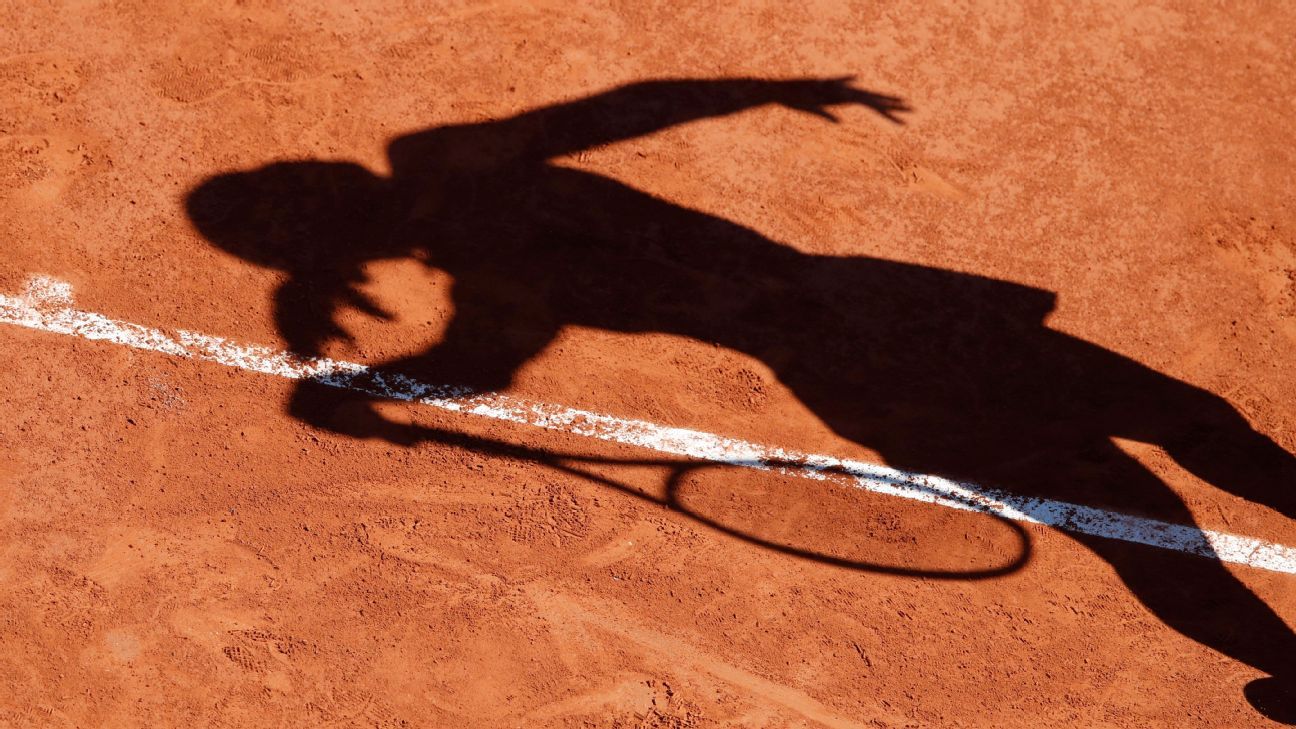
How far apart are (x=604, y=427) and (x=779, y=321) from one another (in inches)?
52.1

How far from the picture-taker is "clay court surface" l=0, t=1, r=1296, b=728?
207 inches

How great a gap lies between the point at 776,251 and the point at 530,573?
8.53 feet

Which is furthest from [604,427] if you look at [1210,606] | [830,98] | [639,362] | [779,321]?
[1210,606]

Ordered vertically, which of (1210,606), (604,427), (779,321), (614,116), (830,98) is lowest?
(1210,606)

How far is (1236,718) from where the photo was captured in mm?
5234

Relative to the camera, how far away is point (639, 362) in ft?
17.9

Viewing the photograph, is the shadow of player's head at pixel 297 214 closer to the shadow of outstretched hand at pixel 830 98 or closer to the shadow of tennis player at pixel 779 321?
the shadow of tennis player at pixel 779 321

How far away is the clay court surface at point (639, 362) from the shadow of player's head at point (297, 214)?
0.03 m

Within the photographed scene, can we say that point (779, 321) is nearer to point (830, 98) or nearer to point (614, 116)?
point (830, 98)

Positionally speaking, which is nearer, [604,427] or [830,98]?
[604,427]

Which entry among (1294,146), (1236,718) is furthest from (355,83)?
(1236,718)

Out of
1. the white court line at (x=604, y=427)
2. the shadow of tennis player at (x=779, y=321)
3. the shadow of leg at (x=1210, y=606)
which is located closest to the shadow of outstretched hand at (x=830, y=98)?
the shadow of tennis player at (x=779, y=321)

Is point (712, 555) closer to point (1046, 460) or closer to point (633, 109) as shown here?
point (1046, 460)

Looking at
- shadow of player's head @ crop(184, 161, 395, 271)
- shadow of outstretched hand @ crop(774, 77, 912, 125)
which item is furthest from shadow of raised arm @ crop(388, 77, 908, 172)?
shadow of player's head @ crop(184, 161, 395, 271)
